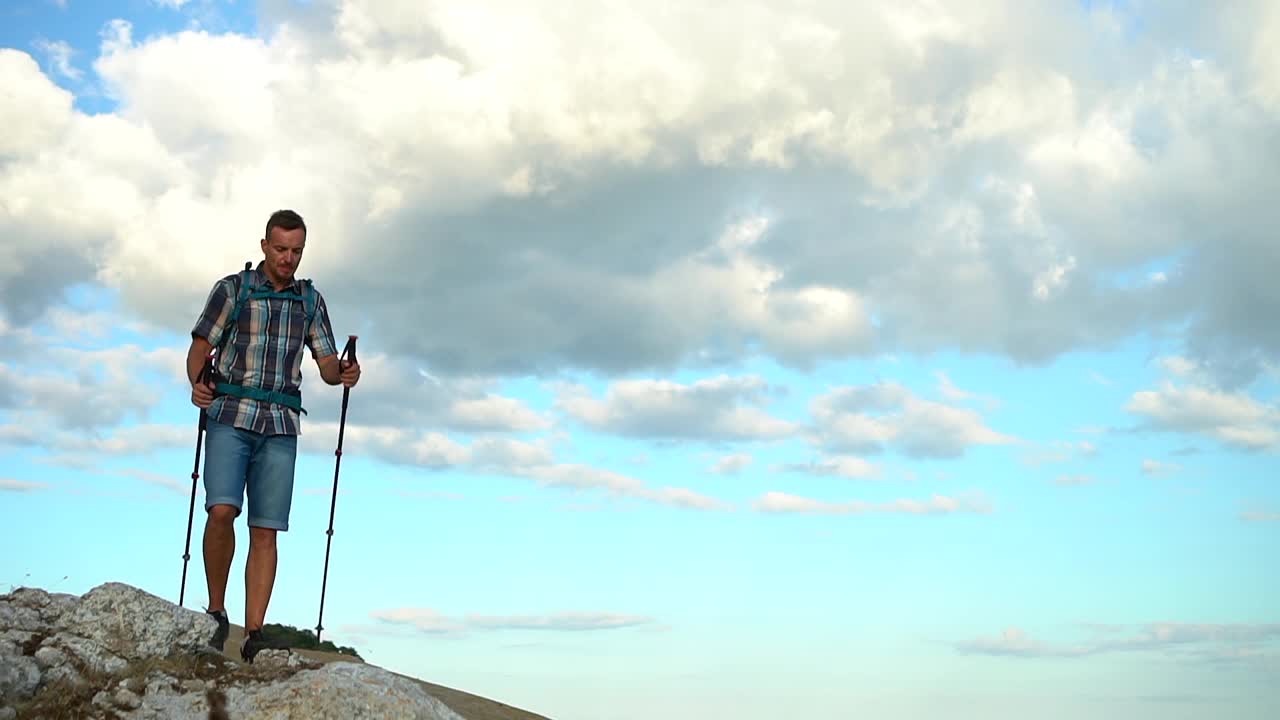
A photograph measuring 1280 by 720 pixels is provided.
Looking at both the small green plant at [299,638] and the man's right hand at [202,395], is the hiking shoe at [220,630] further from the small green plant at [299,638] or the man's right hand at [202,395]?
the small green plant at [299,638]

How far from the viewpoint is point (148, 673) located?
1010 centimetres

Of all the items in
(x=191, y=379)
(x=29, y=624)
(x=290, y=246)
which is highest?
(x=290, y=246)

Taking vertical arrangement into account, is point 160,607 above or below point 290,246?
below

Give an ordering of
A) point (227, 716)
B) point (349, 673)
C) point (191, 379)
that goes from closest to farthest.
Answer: point (227, 716), point (349, 673), point (191, 379)

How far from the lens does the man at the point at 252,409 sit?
11.3m

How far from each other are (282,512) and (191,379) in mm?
1462

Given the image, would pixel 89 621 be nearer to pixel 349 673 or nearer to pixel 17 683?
pixel 17 683

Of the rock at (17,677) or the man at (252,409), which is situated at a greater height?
the man at (252,409)

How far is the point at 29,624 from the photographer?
10570 millimetres

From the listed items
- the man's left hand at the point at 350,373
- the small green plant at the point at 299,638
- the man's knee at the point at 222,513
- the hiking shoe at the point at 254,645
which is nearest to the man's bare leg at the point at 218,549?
the man's knee at the point at 222,513

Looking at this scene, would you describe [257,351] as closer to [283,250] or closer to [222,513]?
[283,250]

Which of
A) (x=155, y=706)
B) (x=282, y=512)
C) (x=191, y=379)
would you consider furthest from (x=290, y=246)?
(x=155, y=706)

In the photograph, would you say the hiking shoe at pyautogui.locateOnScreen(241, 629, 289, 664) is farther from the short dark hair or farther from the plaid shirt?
the short dark hair

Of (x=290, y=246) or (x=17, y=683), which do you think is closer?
(x=17, y=683)
